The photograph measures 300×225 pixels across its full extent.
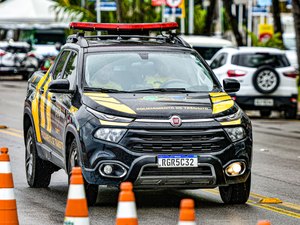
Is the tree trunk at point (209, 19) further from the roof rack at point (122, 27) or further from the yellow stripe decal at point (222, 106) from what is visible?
the yellow stripe decal at point (222, 106)

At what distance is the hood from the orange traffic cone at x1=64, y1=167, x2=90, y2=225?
3.17 meters

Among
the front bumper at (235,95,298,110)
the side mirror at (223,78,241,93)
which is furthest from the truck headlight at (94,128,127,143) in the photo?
the front bumper at (235,95,298,110)

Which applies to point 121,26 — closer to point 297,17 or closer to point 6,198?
point 6,198

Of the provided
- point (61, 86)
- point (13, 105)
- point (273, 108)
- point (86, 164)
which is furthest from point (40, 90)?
point (13, 105)

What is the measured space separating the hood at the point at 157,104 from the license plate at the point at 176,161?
16.3 inches

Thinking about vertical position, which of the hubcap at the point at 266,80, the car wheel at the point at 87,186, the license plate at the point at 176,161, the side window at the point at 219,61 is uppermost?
the license plate at the point at 176,161

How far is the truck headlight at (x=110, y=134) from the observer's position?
11.3 meters

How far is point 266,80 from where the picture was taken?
1080 inches

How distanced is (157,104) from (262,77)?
16.0 meters

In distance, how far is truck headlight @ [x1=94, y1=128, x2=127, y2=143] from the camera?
11.3 meters

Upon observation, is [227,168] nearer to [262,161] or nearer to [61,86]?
[61,86]

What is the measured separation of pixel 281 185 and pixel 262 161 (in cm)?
320

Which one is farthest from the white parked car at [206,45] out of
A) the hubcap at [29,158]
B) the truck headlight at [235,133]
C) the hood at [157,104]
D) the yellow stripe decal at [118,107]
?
the yellow stripe decal at [118,107]

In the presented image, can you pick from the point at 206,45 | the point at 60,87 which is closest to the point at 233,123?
the point at 60,87
